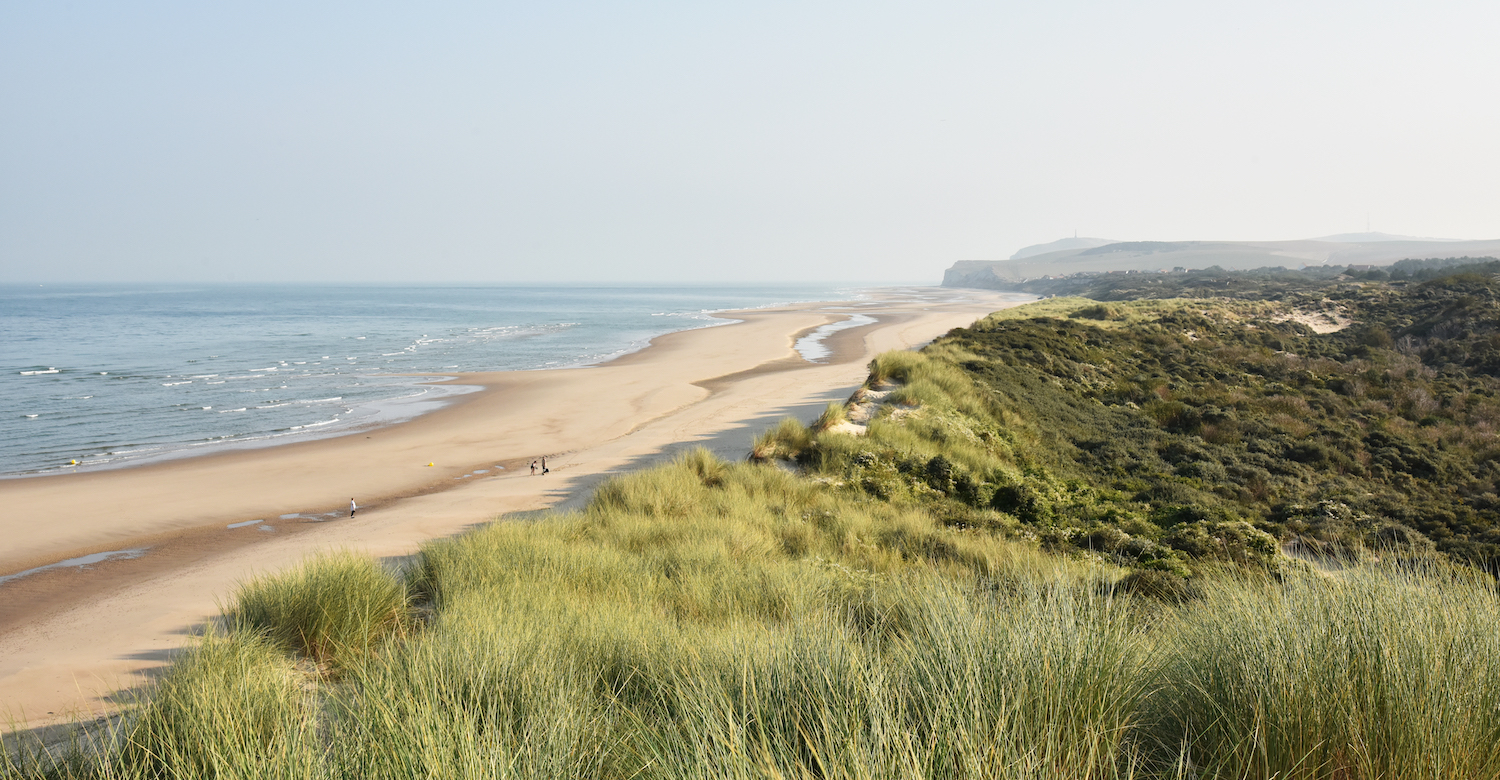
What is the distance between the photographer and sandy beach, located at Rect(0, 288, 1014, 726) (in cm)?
747

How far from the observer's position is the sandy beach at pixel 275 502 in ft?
24.5

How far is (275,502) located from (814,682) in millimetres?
14660

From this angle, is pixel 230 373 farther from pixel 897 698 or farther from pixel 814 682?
pixel 897 698

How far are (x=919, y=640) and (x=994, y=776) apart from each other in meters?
1.04

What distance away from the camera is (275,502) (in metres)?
14.3

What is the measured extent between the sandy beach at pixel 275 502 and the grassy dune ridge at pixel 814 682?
1.70m

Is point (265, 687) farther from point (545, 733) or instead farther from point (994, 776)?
point (994, 776)

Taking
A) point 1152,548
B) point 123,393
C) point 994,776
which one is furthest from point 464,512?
point 123,393

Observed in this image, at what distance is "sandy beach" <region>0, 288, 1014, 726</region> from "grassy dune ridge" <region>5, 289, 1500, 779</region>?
1.70 metres

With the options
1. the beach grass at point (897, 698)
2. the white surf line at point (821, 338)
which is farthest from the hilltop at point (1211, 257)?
the beach grass at point (897, 698)

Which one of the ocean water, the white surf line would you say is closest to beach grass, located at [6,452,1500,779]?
the ocean water

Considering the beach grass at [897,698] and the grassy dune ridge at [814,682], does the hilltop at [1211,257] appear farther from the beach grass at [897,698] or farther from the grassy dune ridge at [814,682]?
the beach grass at [897,698]

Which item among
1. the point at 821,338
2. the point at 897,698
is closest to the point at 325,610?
the point at 897,698

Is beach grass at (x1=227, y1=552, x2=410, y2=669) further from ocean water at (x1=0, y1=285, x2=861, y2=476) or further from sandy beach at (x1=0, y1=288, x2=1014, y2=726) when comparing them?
ocean water at (x1=0, y1=285, x2=861, y2=476)
